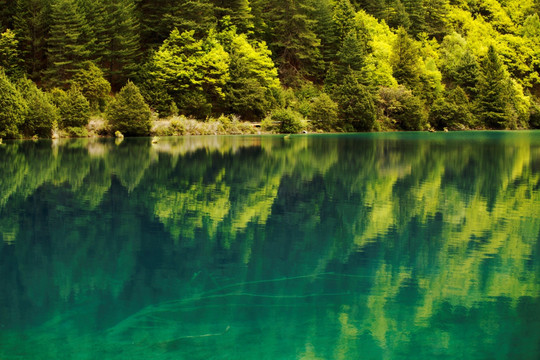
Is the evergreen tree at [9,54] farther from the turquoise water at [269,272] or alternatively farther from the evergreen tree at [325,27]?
the turquoise water at [269,272]

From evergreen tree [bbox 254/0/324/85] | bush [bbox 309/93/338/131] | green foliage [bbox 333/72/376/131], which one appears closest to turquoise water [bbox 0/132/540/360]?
bush [bbox 309/93/338/131]

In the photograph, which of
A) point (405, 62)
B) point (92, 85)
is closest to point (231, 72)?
point (92, 85)

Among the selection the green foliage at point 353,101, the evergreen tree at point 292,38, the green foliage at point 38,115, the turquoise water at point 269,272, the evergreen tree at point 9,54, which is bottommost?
the turquoise water at point 269,272

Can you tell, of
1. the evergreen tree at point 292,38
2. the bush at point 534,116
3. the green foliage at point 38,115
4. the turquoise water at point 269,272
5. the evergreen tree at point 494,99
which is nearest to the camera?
the turquoise water at point 269,272

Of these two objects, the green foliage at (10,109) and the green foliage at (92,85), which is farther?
the green foliage at (92,85)

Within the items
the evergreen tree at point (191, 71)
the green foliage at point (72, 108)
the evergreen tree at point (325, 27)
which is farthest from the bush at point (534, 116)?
the green foliage at point (72, 108)

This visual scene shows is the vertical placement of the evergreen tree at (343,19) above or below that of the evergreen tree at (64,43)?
above

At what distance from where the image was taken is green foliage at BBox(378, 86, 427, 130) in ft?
185

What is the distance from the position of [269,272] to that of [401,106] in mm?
52875

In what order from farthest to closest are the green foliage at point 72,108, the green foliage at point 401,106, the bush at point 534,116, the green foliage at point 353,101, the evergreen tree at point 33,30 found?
the bush at point 534,116
the green foliage at point 401,106
the green foliage at point 353,101
the evergreen tree at point 33,30
the green foliage at point 72,108

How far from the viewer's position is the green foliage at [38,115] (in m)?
35.9

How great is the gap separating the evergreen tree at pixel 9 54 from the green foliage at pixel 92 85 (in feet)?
19.3

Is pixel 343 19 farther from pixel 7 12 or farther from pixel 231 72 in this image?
pixel 7 12

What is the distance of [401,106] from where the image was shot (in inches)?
2233
